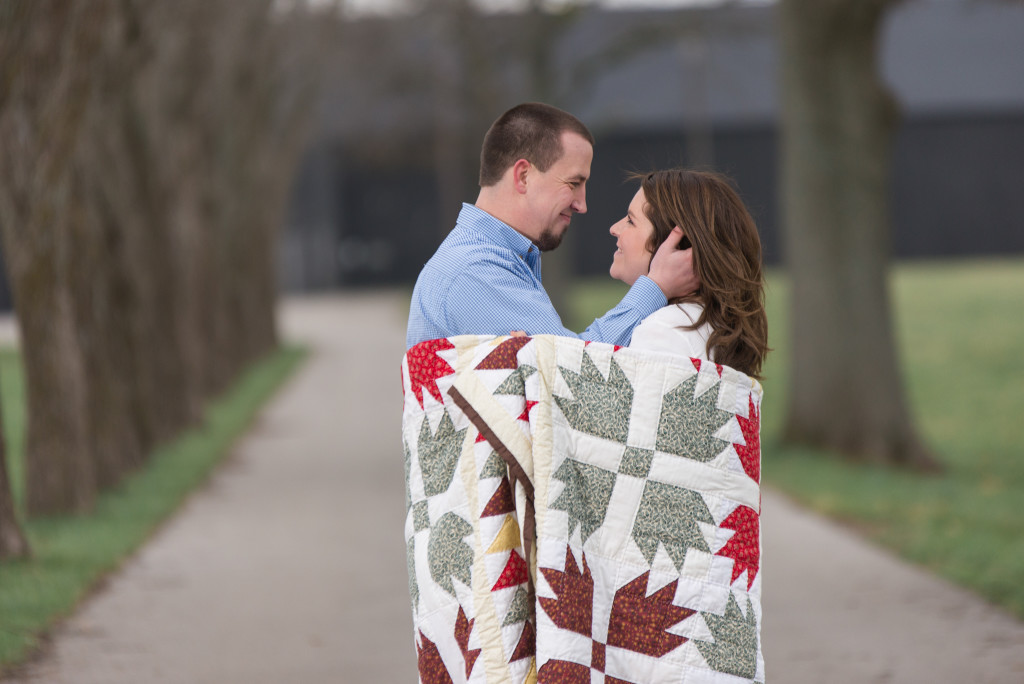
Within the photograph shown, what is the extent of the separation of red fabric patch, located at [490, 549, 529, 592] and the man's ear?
84 cm

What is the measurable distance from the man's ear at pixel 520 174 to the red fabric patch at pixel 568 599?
33.3 inches

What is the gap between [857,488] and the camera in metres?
10.2

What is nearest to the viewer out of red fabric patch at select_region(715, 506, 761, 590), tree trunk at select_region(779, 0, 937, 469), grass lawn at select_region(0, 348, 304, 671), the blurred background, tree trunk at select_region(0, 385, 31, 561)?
red fabric patch at select_region(715, 506, 761, 590)

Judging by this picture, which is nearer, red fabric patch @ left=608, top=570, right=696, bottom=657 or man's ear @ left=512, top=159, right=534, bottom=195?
red fabric patch @ left=608, top=570, right=696, bottom=657

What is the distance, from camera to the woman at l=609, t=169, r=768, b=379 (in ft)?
9.65

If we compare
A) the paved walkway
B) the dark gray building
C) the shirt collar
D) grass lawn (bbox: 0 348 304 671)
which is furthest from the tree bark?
the dark gray building

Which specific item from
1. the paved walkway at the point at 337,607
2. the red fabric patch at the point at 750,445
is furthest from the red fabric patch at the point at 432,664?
the paved walkway at the point at 337,607

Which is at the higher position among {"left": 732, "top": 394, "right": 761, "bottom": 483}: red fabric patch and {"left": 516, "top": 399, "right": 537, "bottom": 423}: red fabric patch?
{"left": 516, "top": 399, "right": 537, "bottom": 423}: red fabric patch

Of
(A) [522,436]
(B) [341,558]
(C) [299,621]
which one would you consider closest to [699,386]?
(A) [522,436]

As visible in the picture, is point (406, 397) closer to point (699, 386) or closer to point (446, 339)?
point (446, 339)

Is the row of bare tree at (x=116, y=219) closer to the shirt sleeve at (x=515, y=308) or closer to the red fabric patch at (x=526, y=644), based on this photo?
the shirt sleeve at (x=515, y=308)

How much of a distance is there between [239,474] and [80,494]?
Answer: 2.59m

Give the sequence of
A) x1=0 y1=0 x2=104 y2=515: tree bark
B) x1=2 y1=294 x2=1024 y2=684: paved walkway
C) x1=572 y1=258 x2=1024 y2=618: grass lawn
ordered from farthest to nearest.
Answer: x1=572 y1=258 x2=1024 y2=618: grass lawn → x1=0 y1=0 x2=104 y2=515: tree bark → x1=2 y1=294 x2=1024 y2=684: paved walkway

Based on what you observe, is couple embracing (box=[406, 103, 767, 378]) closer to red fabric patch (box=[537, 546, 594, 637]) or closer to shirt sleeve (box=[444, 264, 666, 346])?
shirt sleeve (box=[444, 264, 666, 346])
